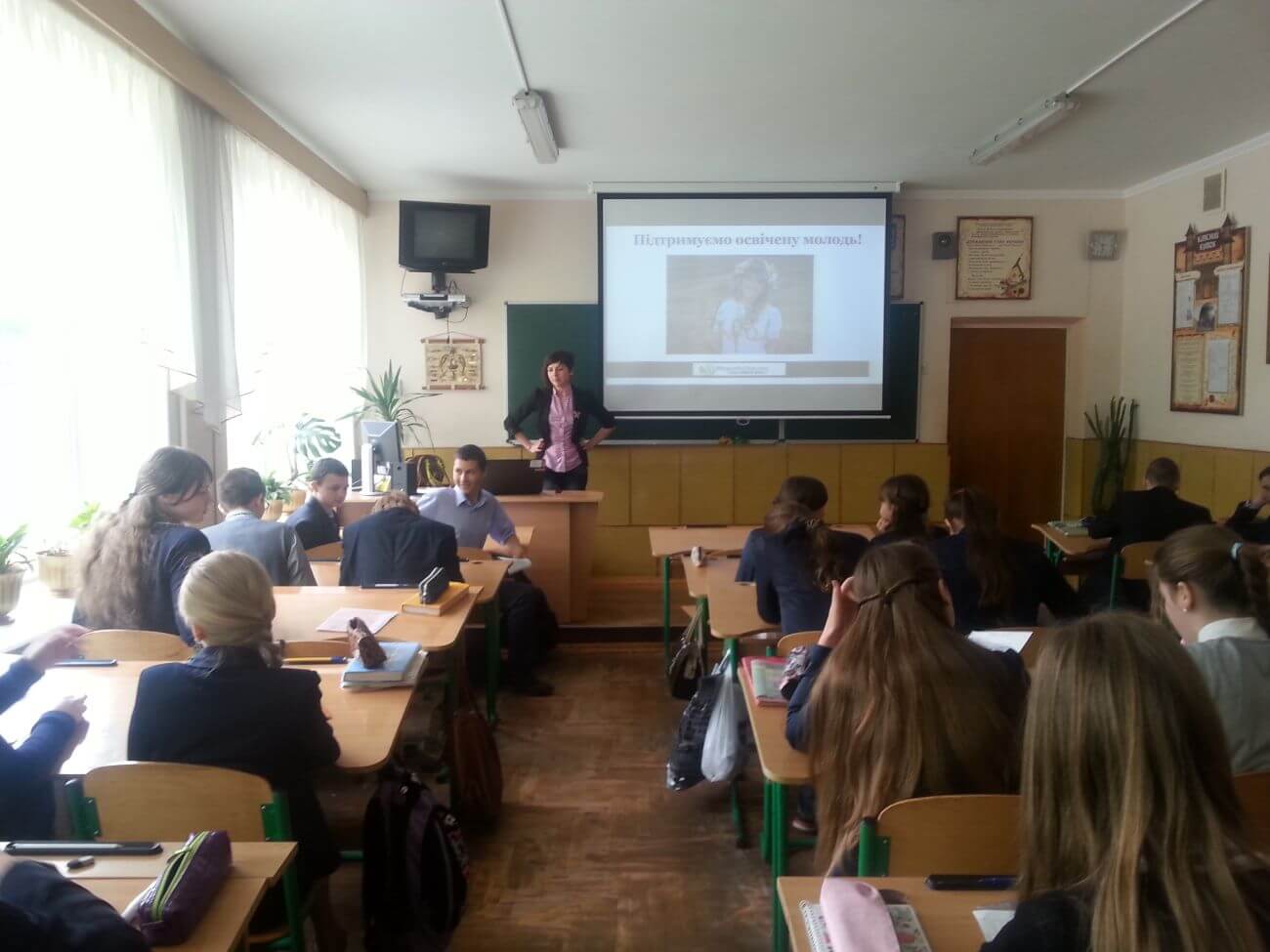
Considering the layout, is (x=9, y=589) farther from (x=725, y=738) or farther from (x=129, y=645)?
(x=725, y=738)

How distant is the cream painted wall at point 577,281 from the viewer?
6875mm

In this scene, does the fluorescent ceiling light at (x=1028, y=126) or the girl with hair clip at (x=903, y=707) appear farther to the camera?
the fluorescent ceiling light at (x=1028, y=126)

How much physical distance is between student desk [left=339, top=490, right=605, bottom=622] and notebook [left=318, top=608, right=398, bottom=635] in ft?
7.13

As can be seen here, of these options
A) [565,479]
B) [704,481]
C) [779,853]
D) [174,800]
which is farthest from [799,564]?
[704,481]

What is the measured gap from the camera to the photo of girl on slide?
6.66 m

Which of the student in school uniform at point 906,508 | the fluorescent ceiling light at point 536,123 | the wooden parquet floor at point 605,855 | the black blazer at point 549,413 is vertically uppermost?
the fluorescent ceiling light at point 536,123

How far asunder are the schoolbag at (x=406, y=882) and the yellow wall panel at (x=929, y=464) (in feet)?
17.8

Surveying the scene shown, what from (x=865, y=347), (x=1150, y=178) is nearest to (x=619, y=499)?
(x=865, y=347)

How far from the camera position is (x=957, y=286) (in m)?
6.92

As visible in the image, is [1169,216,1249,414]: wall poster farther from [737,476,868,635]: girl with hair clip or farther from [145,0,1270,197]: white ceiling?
[737,476,868,635]: girl with hair clip

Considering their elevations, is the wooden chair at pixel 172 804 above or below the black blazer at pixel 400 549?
below

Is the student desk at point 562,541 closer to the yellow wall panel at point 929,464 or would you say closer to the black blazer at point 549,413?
the black blazer at point 549,413

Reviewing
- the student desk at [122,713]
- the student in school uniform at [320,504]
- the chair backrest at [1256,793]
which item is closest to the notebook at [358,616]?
the student desk at [122,713]

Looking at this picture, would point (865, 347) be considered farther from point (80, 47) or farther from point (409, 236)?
point (80, 47)
